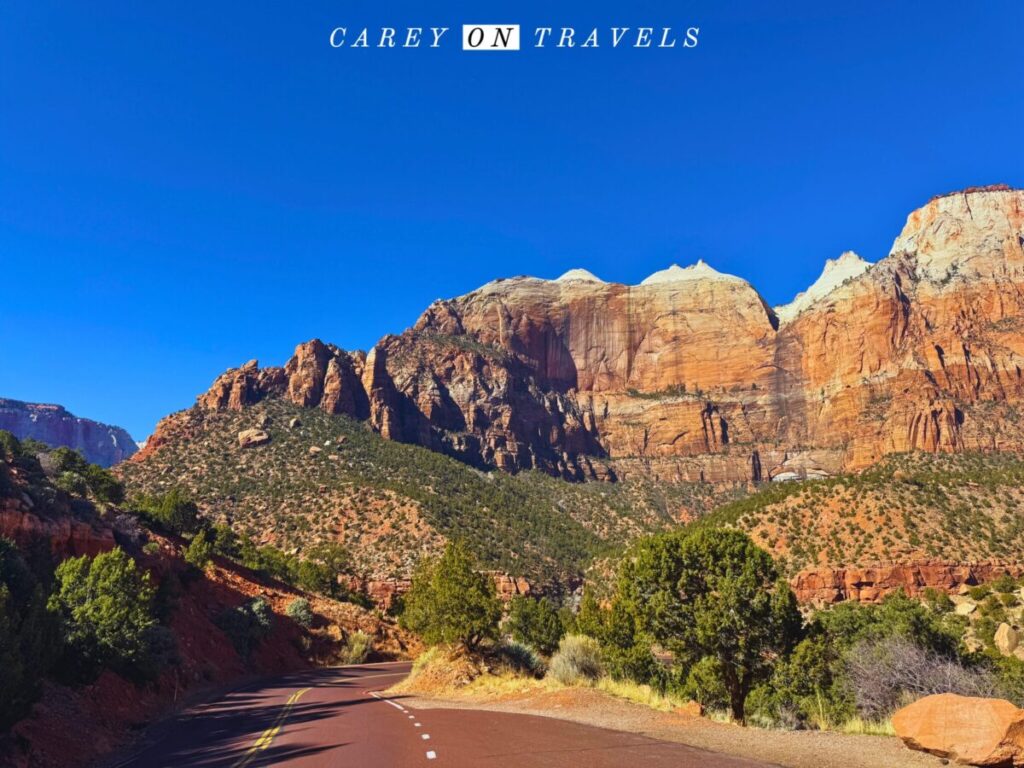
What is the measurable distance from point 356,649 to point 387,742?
1723 inches

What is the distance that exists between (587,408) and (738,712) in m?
158

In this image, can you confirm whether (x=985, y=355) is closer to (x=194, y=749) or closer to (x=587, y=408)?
(x=587, y=408)

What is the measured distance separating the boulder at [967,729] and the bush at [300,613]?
5086 cm

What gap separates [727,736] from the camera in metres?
11.4

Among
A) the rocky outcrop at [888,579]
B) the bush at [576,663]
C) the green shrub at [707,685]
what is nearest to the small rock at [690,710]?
the green shrub at [707,685]

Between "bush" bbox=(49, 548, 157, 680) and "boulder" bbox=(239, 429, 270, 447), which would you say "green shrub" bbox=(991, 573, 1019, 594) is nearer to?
"bush" bbox=(49, 548, 157, 680)

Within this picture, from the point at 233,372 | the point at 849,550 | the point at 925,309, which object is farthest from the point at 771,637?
the point at 925,309

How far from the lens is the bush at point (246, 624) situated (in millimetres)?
43031

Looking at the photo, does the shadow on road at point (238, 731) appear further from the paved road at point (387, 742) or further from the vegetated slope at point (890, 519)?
the vegetated slope at point (890, 519)

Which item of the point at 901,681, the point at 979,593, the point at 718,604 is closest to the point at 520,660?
the point at 718,604

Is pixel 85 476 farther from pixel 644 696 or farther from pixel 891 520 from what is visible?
pixel 891 520

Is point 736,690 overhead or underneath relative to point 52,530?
underneath

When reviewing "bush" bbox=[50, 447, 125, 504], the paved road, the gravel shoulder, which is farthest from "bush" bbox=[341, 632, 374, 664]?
the gravel shoulder

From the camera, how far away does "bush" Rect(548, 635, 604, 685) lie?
22.8 metres
